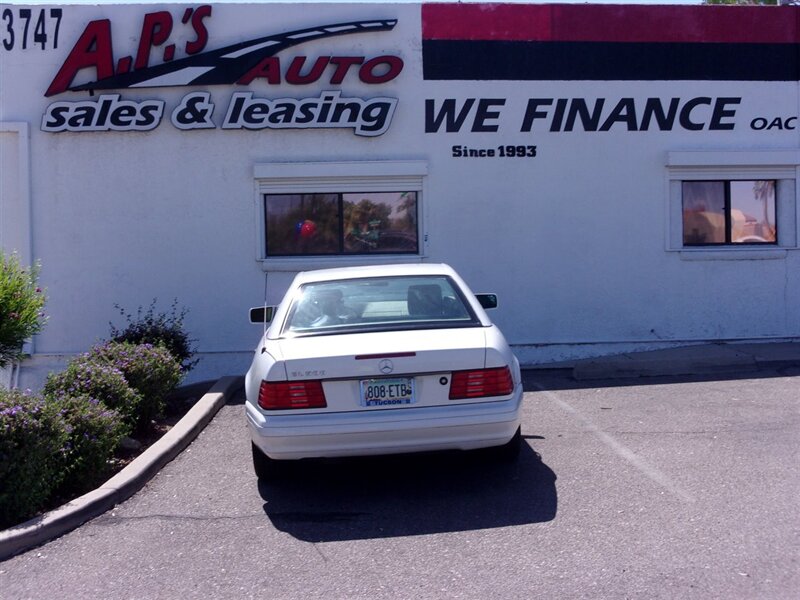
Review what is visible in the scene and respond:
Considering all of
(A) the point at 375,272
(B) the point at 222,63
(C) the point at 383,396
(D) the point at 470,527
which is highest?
(B) the point at 222,63

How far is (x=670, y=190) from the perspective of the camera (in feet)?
40.2

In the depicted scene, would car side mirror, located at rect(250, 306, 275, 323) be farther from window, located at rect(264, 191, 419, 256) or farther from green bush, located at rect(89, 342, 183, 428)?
window, located at rect(264, 191, 419, 256)

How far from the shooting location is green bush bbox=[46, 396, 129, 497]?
21.1 ft

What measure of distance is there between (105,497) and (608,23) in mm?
9264

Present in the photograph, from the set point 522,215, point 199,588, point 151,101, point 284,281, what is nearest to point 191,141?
point 151,101

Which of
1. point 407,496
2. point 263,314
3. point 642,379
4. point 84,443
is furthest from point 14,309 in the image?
point 642,379

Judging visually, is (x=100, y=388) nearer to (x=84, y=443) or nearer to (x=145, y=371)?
(x=145, y=371)

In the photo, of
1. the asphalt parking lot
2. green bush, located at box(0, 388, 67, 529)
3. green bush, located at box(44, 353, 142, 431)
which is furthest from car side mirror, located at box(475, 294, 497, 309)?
green bush, located at box(0, 388, 67, 529)

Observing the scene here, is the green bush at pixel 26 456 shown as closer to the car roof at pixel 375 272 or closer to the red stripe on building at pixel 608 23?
the car roof at pixel 375 272

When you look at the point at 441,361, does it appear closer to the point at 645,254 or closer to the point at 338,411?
the point at 338,411

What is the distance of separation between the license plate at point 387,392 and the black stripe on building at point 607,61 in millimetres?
6913

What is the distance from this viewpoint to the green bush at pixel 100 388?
7652mm

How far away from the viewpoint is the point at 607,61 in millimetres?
12180

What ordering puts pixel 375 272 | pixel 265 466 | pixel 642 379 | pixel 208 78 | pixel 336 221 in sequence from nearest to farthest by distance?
pixel 265 466
pixel 375 272
pixel 642 379
pixel 208 78
pixel 336 221
